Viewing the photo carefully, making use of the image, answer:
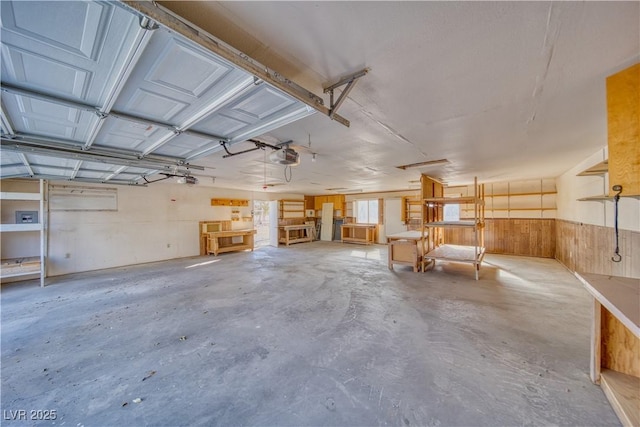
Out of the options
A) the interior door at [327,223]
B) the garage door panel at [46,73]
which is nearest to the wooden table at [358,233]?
the interior door at [327,223]

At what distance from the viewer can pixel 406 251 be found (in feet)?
17.4

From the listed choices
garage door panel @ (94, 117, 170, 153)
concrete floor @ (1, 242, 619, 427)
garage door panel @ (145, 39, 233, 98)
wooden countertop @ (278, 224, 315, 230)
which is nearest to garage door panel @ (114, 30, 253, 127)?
garage door panel @ (145, 39, 233, 98)

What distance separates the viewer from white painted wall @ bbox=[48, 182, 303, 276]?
533cm

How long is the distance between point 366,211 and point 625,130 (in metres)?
9.02

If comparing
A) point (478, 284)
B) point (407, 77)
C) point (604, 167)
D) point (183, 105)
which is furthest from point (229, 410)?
point (604, 167)

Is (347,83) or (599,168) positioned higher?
(347,83)

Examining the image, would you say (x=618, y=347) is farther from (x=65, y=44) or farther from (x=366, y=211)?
(x=366, y=211)

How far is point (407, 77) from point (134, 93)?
1.88 metres

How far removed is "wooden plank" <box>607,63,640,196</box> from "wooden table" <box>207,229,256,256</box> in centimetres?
811

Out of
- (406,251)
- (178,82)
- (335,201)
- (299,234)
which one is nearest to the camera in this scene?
(178,82)

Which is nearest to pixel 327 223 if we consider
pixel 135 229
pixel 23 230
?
pixel 135 229

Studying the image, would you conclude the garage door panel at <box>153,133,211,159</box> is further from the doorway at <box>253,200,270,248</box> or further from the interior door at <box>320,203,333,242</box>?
the doorway at <box>253,200,270,248</box>

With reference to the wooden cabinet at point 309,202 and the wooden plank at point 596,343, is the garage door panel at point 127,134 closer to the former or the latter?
the wooden plank at point 596,343

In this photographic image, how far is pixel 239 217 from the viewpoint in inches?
349
